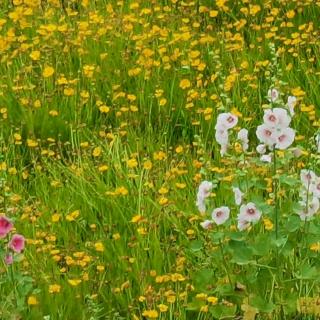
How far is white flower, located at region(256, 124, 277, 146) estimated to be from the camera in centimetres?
271

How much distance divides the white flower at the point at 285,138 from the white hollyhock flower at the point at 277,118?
2cm

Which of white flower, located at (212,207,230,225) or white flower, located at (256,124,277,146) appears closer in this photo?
white flower, located at (256,124,277,146)

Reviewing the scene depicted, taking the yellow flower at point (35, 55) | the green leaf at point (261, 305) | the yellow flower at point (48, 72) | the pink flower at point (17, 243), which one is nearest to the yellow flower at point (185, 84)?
the yellow flower at point (48, 72)

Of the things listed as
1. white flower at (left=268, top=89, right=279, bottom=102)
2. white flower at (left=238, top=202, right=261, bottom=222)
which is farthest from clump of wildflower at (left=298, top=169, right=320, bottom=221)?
white flower at (left=268, top=89, right=279, bottom=102)

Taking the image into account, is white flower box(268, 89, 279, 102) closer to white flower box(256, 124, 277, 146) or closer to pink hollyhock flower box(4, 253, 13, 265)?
white flower box(256, 124, 277, 146)

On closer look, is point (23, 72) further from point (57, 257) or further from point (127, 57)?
point (57, 257)

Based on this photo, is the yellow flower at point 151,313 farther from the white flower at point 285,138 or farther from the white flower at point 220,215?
the white flower at point 285,138

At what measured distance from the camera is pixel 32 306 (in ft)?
10.1

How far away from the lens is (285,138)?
107 inches

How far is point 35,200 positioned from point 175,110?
0.88 metres

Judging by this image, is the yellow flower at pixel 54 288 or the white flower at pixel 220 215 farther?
the yellow flower at pixel 54 288

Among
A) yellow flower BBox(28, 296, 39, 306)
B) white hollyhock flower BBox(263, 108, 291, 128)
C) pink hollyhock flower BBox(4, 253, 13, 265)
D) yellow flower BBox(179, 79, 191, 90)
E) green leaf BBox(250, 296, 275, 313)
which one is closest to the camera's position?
white hollyhock flower BBox(263, 108, 291, 128)

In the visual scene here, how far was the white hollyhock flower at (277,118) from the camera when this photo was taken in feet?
8.82

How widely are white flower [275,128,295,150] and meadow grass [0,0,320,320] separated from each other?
0.18 meters
